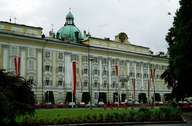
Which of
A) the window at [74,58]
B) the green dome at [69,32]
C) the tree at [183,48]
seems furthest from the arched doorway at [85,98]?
the tree at [183,48]

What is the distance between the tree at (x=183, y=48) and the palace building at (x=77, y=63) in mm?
36709

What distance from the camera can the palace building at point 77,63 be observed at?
3452 inches

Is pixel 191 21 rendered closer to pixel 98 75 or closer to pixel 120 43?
pixel 98 75

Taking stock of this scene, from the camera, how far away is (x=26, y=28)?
88625 millimetres

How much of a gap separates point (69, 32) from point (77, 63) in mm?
11861

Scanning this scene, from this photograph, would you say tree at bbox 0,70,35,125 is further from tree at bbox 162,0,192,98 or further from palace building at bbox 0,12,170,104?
palace building at bbox 0,12,170,104

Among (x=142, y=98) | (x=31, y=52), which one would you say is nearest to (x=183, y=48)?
(x=31, y=52)

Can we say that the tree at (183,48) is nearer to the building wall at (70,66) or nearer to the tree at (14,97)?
the tree at (14,97)

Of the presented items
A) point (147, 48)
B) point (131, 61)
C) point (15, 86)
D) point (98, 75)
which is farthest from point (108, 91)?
point (15, 86)

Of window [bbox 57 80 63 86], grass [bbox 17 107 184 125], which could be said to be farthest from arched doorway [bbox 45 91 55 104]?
grass [bbox 17 107 184 125]

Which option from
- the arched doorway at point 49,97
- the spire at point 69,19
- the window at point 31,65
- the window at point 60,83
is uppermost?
the spire at point 69,19

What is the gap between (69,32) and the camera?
10938 cm

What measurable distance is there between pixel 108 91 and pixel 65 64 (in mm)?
15315

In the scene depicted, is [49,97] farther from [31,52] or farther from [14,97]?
[14,97]
